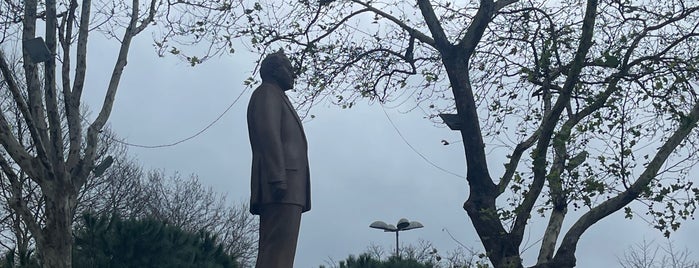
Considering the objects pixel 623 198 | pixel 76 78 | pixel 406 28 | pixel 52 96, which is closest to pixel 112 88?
pixel 76 78

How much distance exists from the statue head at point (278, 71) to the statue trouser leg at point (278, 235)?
1.11 metres

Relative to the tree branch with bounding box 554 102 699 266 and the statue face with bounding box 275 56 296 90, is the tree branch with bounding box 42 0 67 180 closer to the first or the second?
the statue face with bounding box 275 56 296 90

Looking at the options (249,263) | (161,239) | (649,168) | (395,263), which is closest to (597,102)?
(649,168)

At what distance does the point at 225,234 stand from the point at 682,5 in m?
24.5

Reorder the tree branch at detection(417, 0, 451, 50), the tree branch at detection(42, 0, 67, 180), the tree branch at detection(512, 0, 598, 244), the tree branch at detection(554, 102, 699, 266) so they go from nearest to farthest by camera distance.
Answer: the tree branch at detection(512, 0, 598, 244) → the tree branch at detection(554, 102, 699, 266) → the tree branch at detection(42, 0, 67, 180) → the tree branch at detection(417, 0, 451, 50)

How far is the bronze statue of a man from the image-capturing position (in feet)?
27.9

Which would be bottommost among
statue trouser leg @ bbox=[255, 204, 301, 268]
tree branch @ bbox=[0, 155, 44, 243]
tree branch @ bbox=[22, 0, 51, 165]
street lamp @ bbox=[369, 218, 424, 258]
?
statue trouser leg @ bbox=[255, 204, 301, 268]

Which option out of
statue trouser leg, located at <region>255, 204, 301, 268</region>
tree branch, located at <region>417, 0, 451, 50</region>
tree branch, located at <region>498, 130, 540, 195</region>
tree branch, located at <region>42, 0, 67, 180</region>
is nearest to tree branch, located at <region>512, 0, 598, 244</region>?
tree branch, located at <region>498, 130, 540, 195</region>

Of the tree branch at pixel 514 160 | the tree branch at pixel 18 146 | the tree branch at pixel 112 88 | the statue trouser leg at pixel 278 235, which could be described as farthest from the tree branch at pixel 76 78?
the statue trouser leg at pixel 278 235

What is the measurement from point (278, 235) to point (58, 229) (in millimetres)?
5359

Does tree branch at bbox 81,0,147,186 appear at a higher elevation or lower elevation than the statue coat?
higher

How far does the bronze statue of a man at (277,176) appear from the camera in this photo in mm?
8516

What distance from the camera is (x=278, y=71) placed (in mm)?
9125

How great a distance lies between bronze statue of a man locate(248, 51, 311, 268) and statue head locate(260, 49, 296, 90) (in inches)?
7.4
